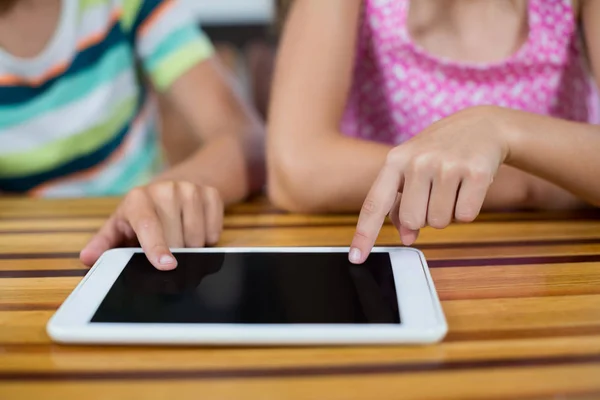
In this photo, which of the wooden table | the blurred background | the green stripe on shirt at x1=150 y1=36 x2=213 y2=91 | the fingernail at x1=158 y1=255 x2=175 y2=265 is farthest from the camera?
the blurred background

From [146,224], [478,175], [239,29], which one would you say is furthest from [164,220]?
[239,29]

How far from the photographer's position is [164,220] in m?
0.44

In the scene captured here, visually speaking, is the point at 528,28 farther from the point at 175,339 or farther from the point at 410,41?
the point at 175,339

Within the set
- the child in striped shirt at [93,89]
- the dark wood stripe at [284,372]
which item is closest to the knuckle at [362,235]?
the dark wood stripe at [284,372]

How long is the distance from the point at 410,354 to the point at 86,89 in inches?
24.6

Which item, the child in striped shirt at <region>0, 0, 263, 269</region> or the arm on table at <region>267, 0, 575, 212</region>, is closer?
the arm on table at <region>267, 0, 575, 212</region>

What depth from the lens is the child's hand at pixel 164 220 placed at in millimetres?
426

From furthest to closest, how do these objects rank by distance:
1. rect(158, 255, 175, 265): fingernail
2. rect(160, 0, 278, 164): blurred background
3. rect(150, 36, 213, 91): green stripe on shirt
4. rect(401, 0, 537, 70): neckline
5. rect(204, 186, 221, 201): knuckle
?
rect(160, 0, 278, 164): blurred background, rect(150, 36, 213, 91): green stripe on shirt, rect(401, 0, 537, 70): neckline, rect(204, 186, 221, 201): knuckle, rect(158, 255, 175, 265): fingernail

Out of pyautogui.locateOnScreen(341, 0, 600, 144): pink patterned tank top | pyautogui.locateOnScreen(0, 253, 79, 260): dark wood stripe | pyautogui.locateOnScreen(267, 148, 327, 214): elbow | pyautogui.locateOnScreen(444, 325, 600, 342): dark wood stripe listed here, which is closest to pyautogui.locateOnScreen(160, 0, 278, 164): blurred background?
pyautogui.locateOnScreen(341, 0, 600, 144): pink patterned tank top

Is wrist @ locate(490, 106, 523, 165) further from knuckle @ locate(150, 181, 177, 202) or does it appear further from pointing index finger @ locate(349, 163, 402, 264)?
knuckle @ locate(150, 181, 177, 202)

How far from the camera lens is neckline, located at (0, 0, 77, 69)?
70 centimetres

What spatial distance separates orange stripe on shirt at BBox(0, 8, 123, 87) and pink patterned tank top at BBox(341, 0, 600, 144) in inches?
13.1

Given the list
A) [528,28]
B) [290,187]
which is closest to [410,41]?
[528,28]

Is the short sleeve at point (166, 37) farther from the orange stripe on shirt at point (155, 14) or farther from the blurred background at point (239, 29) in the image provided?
the blurred background at point (239, 29)
